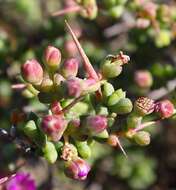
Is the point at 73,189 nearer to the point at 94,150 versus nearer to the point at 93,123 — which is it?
the point at 94,150

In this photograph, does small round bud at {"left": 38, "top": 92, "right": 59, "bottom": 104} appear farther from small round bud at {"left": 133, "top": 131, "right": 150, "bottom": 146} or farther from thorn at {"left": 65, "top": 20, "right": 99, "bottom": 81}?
Result: small round bud at {"left": 133, "top": 131, "right": 150, "bottom": 146}

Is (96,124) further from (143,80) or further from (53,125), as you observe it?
(143,80)

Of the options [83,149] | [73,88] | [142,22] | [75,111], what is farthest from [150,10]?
[73,88]

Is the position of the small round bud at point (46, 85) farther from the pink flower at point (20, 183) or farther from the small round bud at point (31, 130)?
the pink flower at point (20, 183)

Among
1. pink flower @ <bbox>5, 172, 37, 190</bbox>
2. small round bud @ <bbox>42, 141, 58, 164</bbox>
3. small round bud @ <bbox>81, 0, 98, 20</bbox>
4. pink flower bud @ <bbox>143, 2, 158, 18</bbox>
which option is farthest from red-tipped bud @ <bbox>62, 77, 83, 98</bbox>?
pink flower bud @ <bbox>143, 2, 158, 18</bbox>

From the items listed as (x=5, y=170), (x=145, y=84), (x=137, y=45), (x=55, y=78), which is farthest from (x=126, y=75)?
(x=55, y=78)

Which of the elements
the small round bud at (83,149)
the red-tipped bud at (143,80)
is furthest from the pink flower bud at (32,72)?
the red-tipped bud at (143,80)
